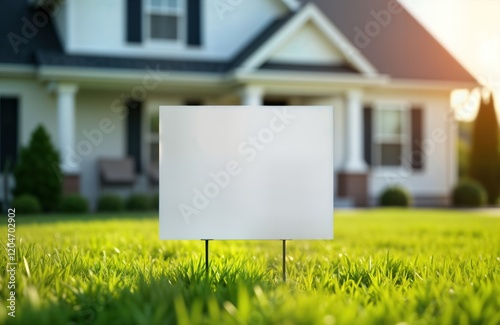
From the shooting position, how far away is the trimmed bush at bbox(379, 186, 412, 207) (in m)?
20.0

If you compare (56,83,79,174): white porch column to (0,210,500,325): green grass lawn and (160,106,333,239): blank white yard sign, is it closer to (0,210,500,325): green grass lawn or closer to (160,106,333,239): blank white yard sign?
(0,210,500,325): green grass lawn

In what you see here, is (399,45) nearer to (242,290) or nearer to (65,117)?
(65,117)

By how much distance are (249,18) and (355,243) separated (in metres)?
11.2

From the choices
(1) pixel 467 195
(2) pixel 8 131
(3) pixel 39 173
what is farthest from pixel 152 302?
(1) pixel 467 195

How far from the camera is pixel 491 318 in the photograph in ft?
12.6

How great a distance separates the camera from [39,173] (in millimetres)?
16406

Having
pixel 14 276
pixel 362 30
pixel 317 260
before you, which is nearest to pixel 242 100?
pixel 362 30

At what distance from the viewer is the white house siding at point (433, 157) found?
70.7 ft

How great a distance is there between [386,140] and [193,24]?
635 cm

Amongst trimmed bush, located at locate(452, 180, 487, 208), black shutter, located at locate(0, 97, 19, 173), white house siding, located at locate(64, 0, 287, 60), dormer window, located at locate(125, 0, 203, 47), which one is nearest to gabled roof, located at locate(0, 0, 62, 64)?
white house siding, located at locate(64, 0, 287, 60)

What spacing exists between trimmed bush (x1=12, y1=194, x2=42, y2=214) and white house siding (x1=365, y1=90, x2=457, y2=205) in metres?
10.1

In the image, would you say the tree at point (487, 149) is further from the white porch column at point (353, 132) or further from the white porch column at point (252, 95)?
the white porch column at point (252, 95)

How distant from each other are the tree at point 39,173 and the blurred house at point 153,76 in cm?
58

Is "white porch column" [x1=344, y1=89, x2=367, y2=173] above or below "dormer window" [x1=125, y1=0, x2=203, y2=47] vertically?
below
